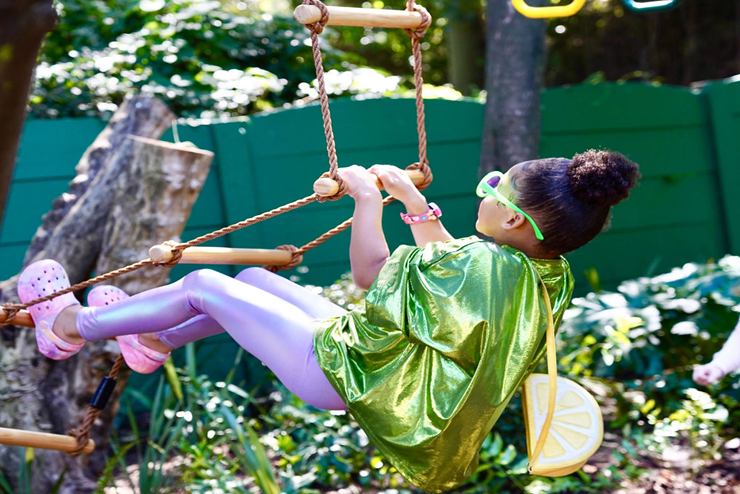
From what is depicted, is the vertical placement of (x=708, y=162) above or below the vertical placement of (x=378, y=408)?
above

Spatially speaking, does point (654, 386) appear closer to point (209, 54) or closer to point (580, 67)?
point (209, 54)

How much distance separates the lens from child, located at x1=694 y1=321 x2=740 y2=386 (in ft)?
5.32

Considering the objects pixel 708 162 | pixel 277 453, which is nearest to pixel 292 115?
pixel 277 453

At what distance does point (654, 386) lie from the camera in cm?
309

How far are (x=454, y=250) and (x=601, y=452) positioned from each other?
5.58ft

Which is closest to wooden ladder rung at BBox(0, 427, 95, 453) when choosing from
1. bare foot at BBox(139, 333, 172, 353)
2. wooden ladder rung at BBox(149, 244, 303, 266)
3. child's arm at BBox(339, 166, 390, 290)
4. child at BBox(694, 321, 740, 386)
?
bare foot at BBox(139, 333, 172, 353)

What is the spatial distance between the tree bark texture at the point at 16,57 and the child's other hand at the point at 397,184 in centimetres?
108

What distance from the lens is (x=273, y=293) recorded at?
83.0 inches

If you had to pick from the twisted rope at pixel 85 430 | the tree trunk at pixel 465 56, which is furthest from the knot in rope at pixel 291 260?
the tree trunk at pixel 465 56

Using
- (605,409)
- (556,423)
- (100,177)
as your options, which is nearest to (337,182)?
(556,423)

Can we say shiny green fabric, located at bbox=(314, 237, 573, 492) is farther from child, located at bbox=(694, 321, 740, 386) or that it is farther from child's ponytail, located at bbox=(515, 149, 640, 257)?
child, located at bbox=(694, 321, 740, 386)

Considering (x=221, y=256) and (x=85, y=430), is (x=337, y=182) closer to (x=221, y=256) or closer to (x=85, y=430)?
(x=221, y=256)

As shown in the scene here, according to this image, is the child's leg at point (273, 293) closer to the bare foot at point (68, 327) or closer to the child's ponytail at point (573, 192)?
the bare foot at point (68, 327)

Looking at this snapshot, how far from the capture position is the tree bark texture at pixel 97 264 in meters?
2.64
